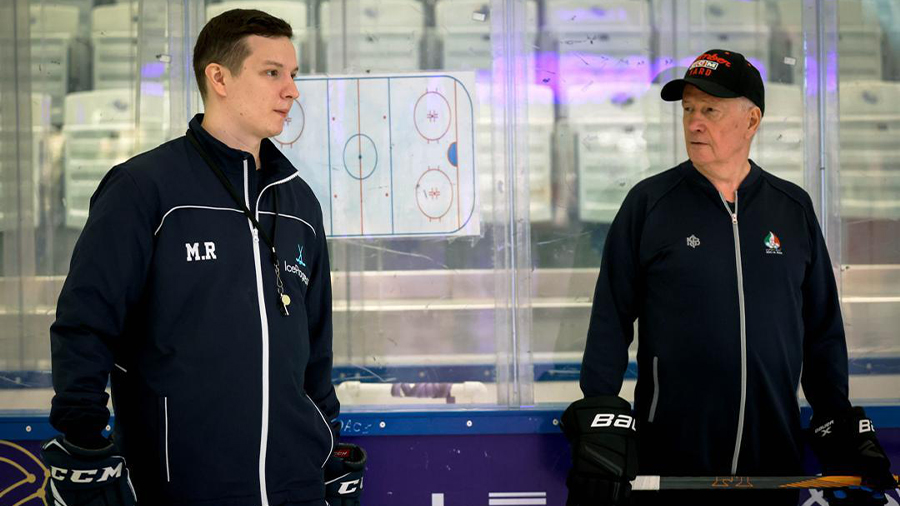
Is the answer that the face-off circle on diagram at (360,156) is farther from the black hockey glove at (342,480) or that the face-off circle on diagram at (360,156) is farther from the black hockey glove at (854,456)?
the black hockey glove at (854,456)

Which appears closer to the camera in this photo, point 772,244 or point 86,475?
point 86,475

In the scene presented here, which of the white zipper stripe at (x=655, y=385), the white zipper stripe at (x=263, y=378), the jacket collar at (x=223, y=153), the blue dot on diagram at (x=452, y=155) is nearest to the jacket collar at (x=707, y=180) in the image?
the white zipper stripe at (x=655, y=385)

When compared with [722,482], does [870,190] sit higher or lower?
higher

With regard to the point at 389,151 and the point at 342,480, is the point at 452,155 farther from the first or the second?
the point at 342,480

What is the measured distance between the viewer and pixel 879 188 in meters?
3.44

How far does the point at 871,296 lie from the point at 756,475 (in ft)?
3.09

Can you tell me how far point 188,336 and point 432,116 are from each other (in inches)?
59.3

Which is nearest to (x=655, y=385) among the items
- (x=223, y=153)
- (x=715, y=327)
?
(x=715, y=327)

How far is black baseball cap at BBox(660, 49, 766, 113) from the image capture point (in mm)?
2895

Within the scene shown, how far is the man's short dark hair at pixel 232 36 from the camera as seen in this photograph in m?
2.31

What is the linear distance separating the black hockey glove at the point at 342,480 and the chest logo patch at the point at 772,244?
130 centimetres

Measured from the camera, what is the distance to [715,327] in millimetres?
2848

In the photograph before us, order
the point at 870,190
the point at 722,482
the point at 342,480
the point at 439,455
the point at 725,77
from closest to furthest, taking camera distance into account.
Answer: the point at 342,480, the point at 722,482, the point at 725,77, the point at 439,455, the point at 870,190

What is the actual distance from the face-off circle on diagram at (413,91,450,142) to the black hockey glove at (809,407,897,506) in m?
1.51
